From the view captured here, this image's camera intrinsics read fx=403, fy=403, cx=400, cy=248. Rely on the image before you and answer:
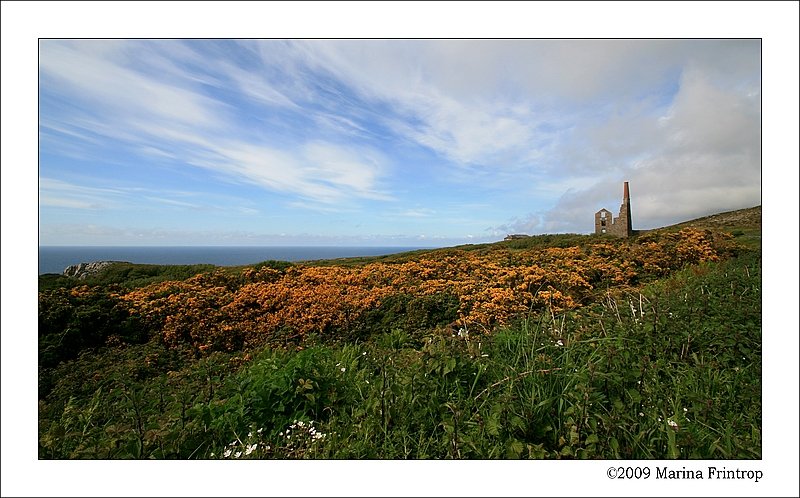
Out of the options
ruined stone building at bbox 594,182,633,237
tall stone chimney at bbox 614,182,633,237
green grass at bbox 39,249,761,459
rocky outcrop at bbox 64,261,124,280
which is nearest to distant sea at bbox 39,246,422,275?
rocky outcrop at bbox 64,261,124,280

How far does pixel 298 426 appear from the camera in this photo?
89.1 inches

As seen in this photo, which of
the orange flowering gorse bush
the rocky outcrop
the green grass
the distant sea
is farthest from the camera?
the orange flowering gorse bush

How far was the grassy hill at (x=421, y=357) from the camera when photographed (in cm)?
211

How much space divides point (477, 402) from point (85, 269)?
334 centimetres

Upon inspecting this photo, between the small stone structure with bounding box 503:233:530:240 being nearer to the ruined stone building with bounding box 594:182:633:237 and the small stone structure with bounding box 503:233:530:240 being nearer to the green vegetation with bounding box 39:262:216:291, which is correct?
the ruined stone building with bounding box 594:182:633:237

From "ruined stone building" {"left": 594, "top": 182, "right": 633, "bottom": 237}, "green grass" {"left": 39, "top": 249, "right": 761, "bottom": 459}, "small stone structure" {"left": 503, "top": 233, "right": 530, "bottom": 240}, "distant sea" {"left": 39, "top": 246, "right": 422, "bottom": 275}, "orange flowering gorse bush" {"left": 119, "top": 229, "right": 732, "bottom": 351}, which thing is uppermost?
"ruined stone building" {"left": 594, "top": 182, "right": 633, "bottom": 237}

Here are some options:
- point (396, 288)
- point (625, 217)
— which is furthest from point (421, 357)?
point (625, 217)

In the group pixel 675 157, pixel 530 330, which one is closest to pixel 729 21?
pixel 675 157

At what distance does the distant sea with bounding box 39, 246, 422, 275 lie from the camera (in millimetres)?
3094

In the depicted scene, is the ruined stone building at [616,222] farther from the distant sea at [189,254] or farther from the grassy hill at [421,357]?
the distant sea at [189,254]

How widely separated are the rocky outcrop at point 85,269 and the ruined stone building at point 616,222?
15.1 feet

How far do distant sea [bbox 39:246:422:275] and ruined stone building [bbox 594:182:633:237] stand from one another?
207cm

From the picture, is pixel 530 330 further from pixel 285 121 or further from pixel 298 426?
pixel 285 121

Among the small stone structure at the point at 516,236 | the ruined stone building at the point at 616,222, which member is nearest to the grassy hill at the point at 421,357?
the ruined stone building at the point at 616,222
